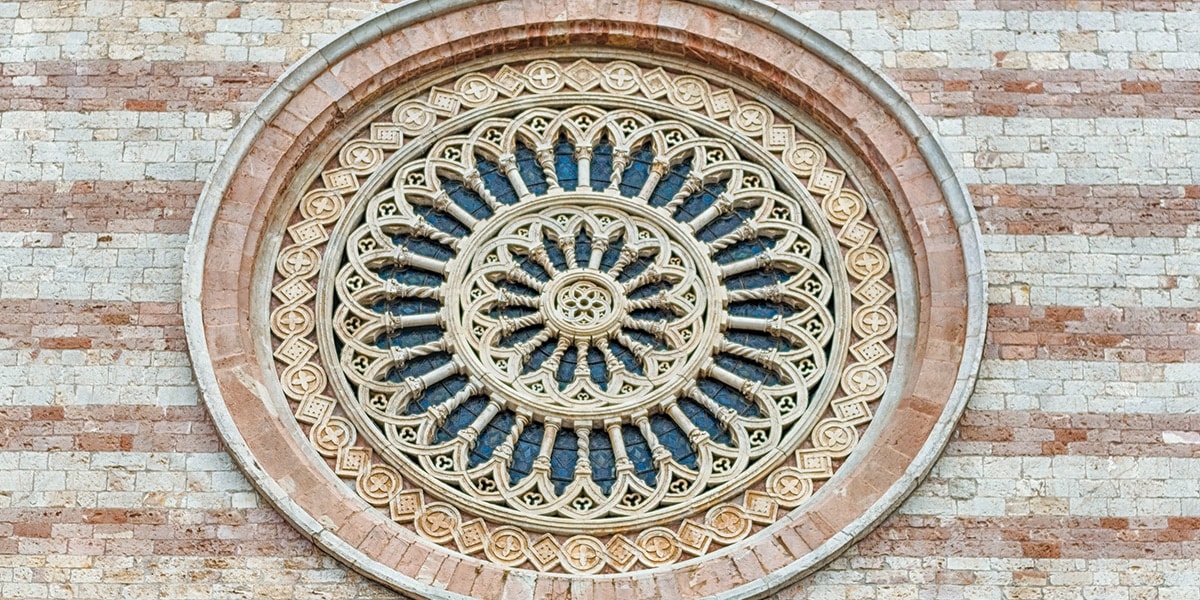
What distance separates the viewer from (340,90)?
17.7 m

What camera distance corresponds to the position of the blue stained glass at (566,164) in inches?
703

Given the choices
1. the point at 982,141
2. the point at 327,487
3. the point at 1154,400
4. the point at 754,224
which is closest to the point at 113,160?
the point at 327,487

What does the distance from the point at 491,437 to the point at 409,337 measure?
0.98 m

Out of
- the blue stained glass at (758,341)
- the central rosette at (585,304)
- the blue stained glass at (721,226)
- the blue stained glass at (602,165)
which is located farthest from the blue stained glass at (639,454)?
the blue stained glass at (602,165)

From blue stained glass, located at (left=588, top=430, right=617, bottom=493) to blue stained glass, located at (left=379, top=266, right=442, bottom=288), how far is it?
1656 mm

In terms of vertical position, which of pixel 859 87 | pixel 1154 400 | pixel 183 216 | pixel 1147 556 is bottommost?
pixel 1147 556

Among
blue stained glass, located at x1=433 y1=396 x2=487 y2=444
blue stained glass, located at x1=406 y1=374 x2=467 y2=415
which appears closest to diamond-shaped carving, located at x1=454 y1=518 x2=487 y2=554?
blue stained glass, located at x1=433 y1=396 x2=487 y2=444

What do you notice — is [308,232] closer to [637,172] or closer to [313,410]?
[313,410]

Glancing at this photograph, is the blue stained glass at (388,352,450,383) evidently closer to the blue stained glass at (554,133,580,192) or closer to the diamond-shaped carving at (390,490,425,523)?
the diamond-shaped carving at (390,490,425,523)

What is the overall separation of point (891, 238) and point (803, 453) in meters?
1.80

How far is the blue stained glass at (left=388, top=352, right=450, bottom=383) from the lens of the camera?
56.1 feet

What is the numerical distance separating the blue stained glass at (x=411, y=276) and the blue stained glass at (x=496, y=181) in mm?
767

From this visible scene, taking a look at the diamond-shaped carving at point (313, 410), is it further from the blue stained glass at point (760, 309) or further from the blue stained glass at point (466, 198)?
the blue stained glass at point (760, 309)

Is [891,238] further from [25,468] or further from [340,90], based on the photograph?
[25,468]
